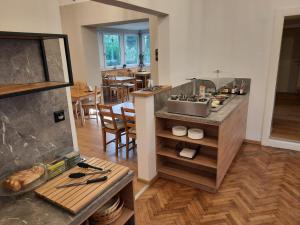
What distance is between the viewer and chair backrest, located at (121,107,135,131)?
321cm

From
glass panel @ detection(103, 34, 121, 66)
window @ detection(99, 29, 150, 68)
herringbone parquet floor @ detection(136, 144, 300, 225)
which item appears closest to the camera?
herringbone parquet floor @ detection(136, 144, 300, 225)

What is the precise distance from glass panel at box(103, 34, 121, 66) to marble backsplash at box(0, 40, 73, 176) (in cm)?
780

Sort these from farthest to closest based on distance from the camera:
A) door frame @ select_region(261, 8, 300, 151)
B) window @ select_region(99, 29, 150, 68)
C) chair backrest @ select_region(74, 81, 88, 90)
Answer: window @ select_region(99, 29, 150, 68), chair backrest @ select_region(74, 81, 88, 90), door frame @ select_region(261, 8, 300, 151)

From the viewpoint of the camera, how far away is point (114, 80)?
24.3 ft

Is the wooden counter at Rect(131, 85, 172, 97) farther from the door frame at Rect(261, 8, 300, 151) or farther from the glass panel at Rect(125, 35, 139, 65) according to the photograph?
the glass panel at Rect(125, 35, 139, 65)

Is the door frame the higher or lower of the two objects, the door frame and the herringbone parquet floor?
the higher

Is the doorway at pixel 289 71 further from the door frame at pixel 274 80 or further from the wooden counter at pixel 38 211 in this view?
the wooden counter at pixel 38 211

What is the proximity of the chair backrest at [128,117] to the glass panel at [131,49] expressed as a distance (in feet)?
23.7

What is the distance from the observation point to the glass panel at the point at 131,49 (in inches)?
398

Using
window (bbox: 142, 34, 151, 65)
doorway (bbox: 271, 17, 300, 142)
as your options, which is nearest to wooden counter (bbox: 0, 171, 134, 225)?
doorway (bbox: 271, 17, 300, 142)

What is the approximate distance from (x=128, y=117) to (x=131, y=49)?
25.7ft

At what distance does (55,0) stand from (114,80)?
596 cm

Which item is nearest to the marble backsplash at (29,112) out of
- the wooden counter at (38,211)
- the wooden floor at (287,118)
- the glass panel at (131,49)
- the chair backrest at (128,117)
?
the wooden counter at (38,211)

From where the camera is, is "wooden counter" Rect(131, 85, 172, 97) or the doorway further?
the doorway
